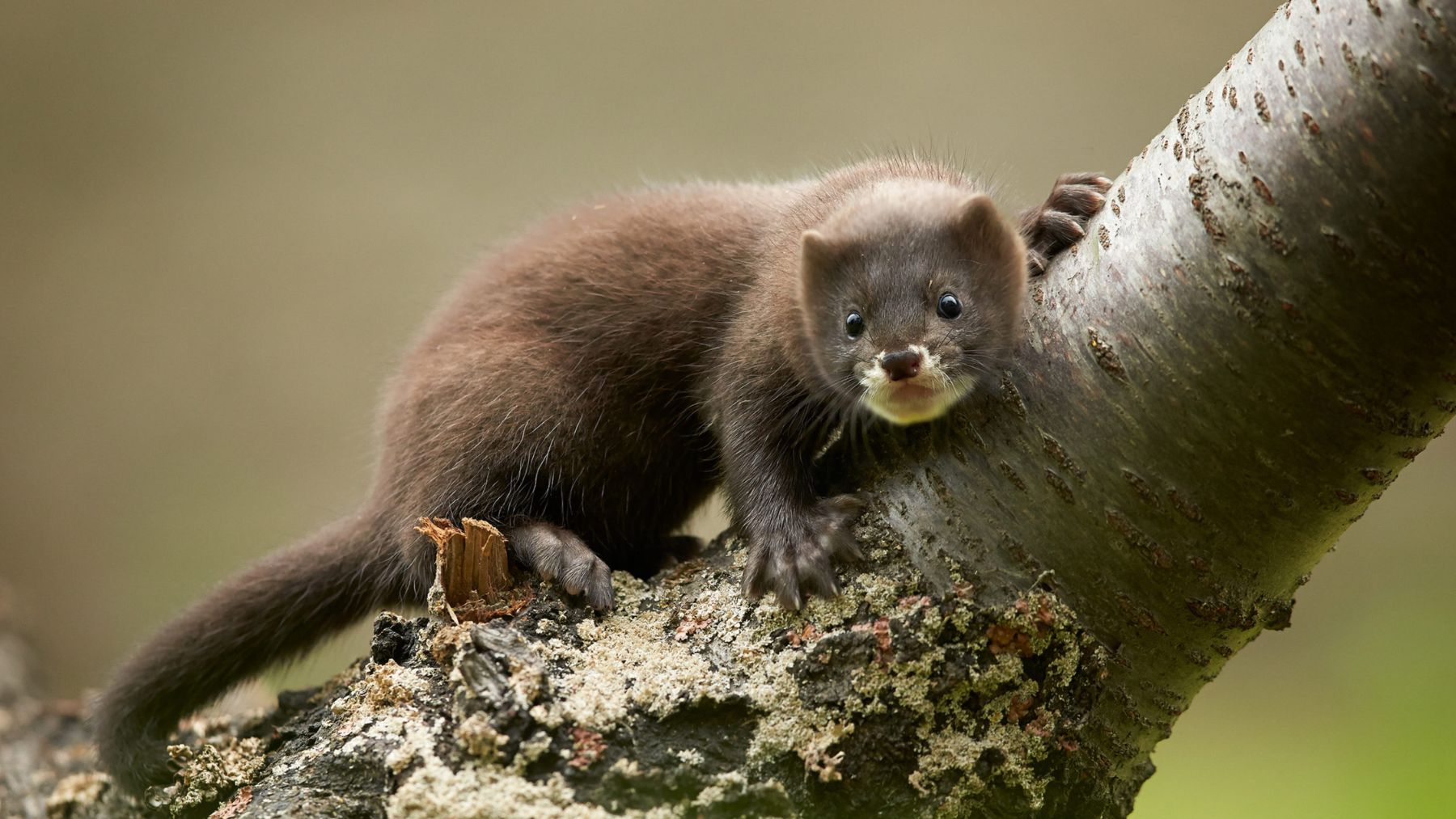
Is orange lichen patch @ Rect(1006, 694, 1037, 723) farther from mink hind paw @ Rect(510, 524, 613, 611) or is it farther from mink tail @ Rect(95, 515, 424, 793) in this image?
mink tail @ Rect(95, 515, 424, 793)

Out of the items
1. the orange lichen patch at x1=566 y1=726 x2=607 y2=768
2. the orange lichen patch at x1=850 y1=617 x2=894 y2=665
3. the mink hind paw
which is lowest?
the orange lichen patch at x1=566 y1=726 x2=607 y2=768

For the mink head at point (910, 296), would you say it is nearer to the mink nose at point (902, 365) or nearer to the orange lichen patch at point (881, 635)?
the mink nose at point (902, 365)

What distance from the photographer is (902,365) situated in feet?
7.62

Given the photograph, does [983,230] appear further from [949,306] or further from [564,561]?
[564,561]

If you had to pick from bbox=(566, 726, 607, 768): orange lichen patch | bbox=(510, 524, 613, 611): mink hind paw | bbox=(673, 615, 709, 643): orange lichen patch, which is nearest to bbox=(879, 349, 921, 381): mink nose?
bbox=(673, 615, 709, 643): orange lichen patch

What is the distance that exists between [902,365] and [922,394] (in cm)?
7

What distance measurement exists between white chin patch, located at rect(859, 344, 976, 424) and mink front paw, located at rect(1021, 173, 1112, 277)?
32 cm

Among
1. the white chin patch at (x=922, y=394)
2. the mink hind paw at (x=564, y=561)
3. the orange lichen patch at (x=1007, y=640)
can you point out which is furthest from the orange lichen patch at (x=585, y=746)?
the white chin patch at (x=922, y=394)

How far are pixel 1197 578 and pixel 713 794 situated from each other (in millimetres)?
900

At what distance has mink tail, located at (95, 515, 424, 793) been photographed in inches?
120

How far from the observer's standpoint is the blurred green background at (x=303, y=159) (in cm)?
677

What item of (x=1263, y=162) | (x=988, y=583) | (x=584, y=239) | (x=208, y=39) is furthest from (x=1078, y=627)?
(x=208, y=39)

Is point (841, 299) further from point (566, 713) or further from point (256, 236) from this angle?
point (256, 236)

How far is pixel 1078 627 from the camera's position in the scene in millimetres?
2059
